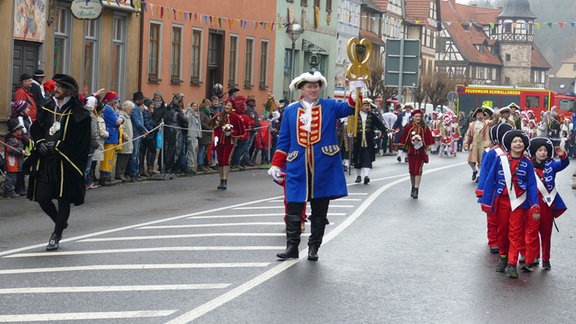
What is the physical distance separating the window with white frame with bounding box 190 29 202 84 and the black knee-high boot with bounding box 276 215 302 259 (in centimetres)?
2775

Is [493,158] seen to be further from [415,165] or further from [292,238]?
[415,165]

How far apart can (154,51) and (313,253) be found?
25079mm

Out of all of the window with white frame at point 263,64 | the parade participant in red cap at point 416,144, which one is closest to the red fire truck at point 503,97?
the window with white frame at point 263,64

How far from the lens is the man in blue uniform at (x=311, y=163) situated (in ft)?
38.1

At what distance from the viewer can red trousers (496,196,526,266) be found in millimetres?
11289

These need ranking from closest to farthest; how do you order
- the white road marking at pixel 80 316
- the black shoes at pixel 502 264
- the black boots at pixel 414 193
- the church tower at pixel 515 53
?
the white road marking at pixel 80 316 → the black shoes at pixel 502 264 → the black boots at pixel 414 193 → the church tower at pixel 515 53

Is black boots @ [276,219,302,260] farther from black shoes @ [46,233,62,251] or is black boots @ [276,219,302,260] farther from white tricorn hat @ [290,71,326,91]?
black shoes @ [46,233,62,251]

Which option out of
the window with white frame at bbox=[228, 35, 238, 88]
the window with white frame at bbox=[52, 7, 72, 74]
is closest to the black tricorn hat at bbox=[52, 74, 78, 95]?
the window with white frame at bbox=[52, 7, 72, 74]

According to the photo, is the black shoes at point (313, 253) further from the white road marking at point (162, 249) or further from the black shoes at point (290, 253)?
the white road marking at point (162, 249)

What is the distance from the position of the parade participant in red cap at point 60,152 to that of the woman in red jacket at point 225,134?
27.8 feet

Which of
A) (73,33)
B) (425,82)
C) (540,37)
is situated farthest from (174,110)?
(540,37)

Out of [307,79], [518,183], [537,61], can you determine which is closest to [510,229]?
[518,183]

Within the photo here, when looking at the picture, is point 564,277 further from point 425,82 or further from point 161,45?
point 425,82

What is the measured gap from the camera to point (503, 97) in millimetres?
72875
